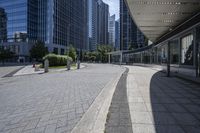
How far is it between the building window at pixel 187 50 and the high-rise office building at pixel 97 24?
508 feet

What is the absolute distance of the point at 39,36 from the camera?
11031cm

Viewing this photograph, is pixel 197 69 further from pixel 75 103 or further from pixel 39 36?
pixel 39 36

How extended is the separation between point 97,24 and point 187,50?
540 feet

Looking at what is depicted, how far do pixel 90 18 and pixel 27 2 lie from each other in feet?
243

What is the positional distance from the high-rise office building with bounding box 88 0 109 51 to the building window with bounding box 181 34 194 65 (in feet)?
508

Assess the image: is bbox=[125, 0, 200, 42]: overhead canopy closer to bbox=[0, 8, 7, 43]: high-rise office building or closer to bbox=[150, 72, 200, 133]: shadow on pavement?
bbox=[150, 72, 200, 133]: shadow on pavement

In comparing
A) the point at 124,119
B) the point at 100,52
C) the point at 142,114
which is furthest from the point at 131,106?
the point at 100,52

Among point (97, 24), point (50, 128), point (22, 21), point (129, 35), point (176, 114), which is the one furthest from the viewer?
point (97, 24)

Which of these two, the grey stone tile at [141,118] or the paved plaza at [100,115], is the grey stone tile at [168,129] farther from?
the grey stone tile at [141,118]

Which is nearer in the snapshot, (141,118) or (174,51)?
(141,118)

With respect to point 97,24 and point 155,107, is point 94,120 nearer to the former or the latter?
point 155,107

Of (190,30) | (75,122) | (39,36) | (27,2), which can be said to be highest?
(27,2)

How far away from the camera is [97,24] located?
592 feet

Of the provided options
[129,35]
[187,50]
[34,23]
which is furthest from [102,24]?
[187,50]
